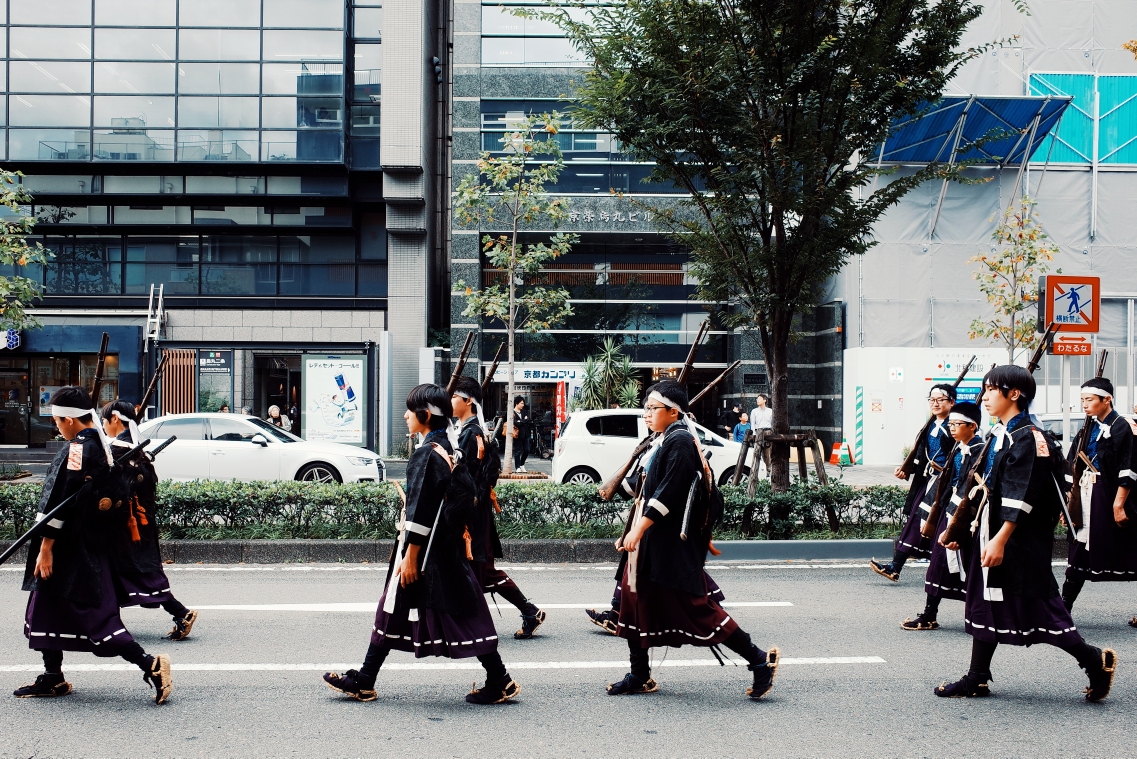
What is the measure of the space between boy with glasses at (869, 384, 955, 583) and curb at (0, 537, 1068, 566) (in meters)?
1.92

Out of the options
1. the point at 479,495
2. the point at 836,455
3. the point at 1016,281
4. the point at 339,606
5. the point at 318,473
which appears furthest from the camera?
the point at 836,455

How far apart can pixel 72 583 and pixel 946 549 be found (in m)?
5.39

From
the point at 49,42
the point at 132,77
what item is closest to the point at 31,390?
the point at 132,77

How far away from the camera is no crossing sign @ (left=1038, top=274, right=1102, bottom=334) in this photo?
9.89 metres

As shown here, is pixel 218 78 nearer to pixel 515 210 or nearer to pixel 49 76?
pixel 49 76

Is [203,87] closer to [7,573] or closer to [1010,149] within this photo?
[7,573]

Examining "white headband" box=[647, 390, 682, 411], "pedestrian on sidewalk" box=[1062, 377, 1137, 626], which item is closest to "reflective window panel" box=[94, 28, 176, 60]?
"white headband" box=[647, 390, 682, 411]

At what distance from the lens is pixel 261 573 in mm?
8695

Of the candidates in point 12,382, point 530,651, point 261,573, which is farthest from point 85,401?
point 12,382

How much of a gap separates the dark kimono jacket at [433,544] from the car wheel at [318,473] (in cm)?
965

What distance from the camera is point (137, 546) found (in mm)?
6074

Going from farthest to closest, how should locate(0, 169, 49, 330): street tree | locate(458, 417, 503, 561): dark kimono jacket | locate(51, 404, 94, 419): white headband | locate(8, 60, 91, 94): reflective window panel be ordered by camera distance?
locate(8, 60, 91, 94): reflective window panel < locate(0, 169, 49, 330): street tree < locate(458, 417, 503, 561): dark kimono jacket < locate(51, 404, 94, 419): white headband

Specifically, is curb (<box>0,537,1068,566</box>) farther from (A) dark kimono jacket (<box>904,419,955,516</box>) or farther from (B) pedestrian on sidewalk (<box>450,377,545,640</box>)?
(B) pedestrian on sidewalk (<box>450,377,545,640</box>)

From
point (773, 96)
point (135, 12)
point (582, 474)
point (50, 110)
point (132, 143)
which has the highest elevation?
point (135, 12)
